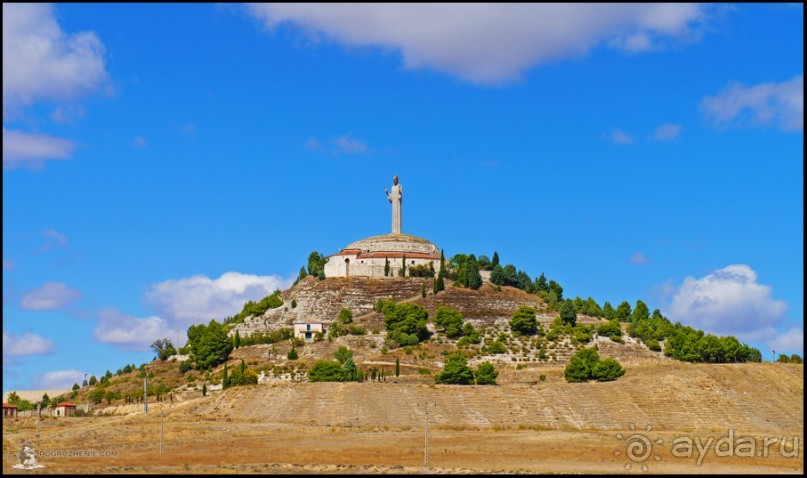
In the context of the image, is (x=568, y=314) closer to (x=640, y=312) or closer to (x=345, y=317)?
(x=640, y=312)

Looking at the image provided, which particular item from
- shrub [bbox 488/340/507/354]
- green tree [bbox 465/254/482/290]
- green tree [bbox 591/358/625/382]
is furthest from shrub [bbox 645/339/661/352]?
green tree [bbox 465/254/482/290]

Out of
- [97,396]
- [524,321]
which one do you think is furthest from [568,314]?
[97,396]

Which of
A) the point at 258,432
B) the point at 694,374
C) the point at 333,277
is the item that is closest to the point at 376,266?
the point at 333,277


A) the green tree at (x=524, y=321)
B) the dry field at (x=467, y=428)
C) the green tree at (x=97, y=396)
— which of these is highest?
the green tree at (x=524, y=321)

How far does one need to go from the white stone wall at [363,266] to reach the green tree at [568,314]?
64.0ft

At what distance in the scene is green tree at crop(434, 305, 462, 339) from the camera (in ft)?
301

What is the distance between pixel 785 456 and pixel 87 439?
38.3 m

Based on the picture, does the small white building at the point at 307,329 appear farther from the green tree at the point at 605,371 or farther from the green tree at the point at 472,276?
the green tree at the point at 605,371

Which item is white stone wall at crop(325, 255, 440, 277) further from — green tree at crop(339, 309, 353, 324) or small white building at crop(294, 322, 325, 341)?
small white building at crop(294, 322, 325, 341)

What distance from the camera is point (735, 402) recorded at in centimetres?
6700

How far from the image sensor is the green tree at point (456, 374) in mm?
74875

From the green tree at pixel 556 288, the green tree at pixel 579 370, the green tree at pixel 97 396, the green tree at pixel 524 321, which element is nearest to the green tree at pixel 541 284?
the green tree at pixel 556 288

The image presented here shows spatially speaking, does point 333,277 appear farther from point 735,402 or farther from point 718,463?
point 718,463

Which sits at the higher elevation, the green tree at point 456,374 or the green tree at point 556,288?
the green tree at point 556,288
